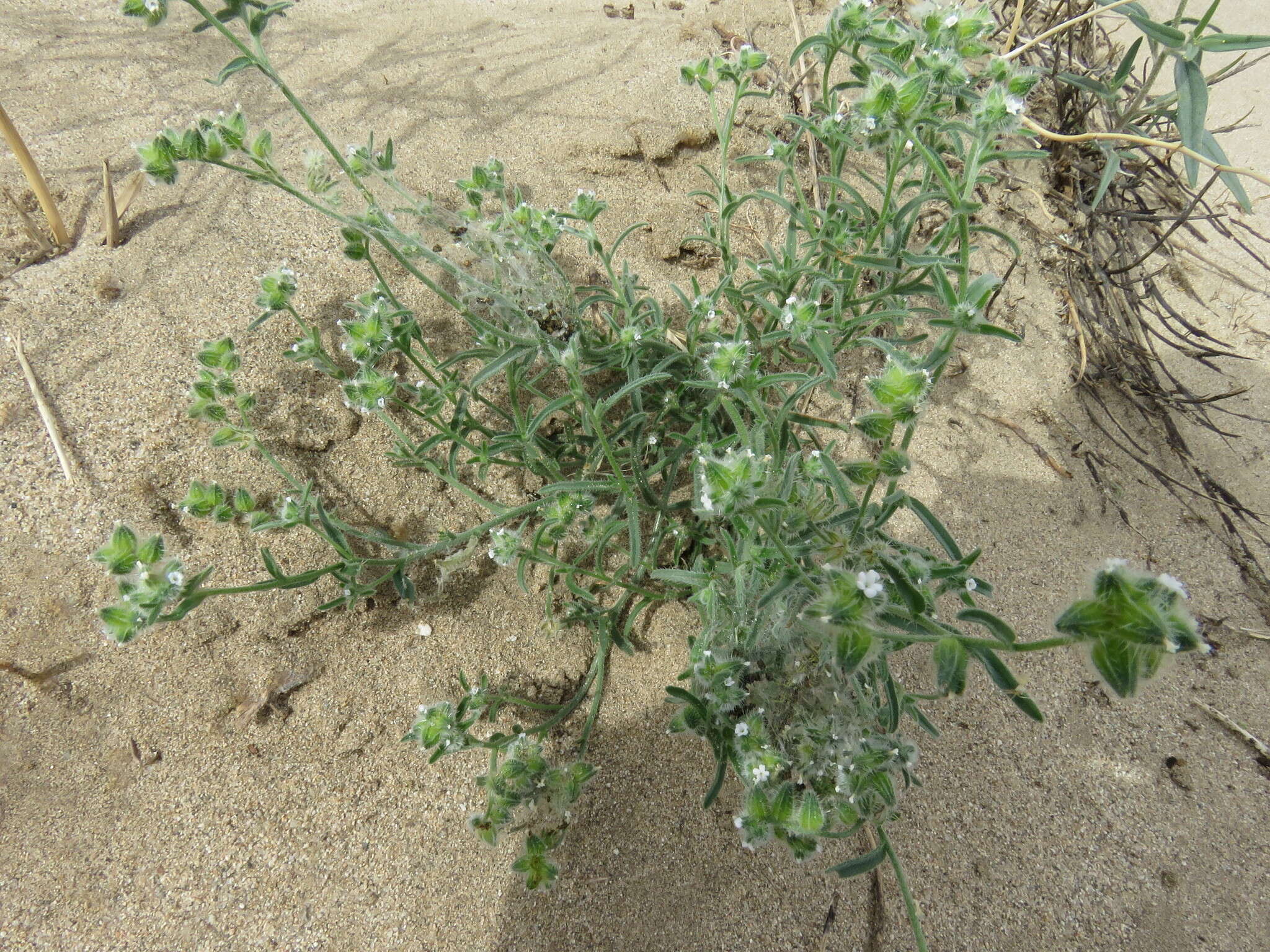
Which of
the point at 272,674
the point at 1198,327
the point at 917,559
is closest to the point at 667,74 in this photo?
the point at 1198,327

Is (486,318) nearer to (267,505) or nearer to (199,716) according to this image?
(267,505)

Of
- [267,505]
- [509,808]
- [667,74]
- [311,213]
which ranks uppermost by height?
[667,74]

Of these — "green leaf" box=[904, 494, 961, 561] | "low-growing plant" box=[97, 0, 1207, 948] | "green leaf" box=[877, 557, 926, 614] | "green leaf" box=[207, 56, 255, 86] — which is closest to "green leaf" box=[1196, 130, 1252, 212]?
"low-growing plant" box=[97, 0, 1207, 948]

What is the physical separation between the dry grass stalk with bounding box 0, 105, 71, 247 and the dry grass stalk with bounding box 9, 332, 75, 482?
442 millimetres

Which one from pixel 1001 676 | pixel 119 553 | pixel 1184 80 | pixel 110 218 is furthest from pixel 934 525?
pixel 110 218

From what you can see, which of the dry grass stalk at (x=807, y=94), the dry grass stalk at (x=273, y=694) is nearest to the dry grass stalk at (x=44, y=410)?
the dry grass stalk at (x=273, y=694)

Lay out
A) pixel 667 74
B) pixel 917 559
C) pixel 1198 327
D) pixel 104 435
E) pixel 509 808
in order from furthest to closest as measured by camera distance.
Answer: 1. pixel 667 74
2. pixel 1198 327
3. pixel 104 435
4. pixel 509 808
5. pixel 917 559

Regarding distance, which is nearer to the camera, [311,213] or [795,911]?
[795,911]

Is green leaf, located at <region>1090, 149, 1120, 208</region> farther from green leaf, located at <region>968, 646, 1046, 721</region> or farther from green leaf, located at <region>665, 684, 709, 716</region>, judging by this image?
green leaf, located at <region>665, 684, 709, 716</region>

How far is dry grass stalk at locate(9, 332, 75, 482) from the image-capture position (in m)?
1.98

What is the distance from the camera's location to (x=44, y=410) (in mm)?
2033

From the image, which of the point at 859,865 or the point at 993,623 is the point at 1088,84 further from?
the point at 859,865

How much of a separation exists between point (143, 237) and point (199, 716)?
1.64 m

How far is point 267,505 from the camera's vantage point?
2127 millimetres
